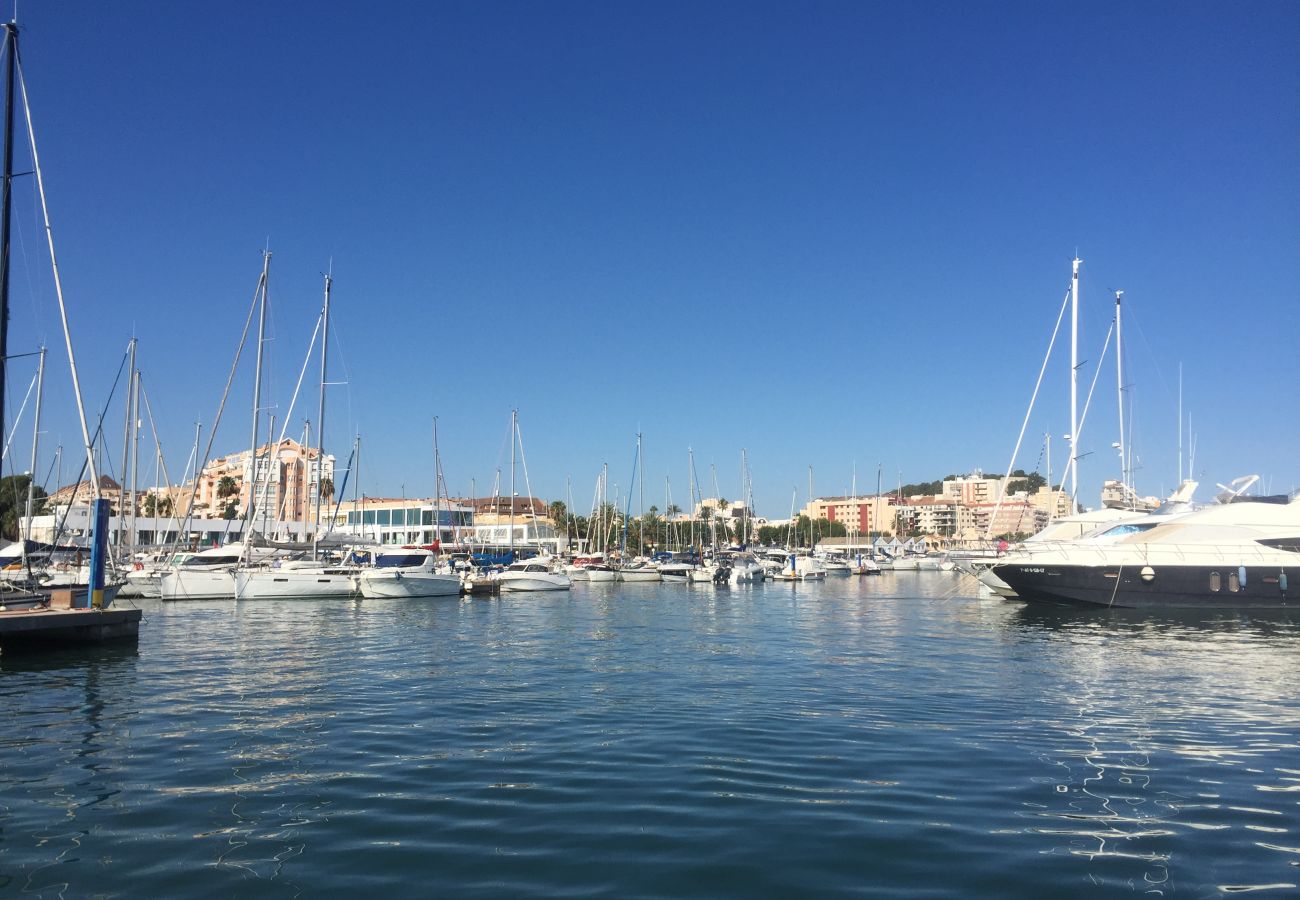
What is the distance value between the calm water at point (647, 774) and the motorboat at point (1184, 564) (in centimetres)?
1616

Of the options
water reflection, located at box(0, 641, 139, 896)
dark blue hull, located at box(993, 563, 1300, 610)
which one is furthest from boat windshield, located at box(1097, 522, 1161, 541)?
water reflection, located at box(0, 641, 139, 896)

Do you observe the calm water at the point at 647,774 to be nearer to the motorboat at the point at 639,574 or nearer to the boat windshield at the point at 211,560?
the boat windshield at the point at 211,560

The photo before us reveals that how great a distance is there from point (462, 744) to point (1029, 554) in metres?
36.3

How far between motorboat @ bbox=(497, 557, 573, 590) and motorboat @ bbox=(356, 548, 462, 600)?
4.54 meters

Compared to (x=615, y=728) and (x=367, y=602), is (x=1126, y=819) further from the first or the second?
(x=367, y=602)

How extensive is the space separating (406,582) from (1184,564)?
37883mm

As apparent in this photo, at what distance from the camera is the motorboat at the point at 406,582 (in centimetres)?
4928

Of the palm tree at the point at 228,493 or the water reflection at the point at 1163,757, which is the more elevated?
the palm tree at the point at 228,493

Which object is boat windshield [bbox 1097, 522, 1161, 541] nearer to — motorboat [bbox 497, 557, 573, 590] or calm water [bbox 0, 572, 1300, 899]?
calm water [bbox 0, 572, 1300, 899]

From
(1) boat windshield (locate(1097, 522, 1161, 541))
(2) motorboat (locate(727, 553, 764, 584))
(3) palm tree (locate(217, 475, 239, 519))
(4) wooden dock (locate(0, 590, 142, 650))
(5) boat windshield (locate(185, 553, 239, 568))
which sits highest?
(3) palm tree (locate(217, 475, 239, 519))

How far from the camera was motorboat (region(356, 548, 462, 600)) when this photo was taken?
49281mm

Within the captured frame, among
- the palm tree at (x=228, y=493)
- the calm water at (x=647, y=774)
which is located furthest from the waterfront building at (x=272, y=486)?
the calm water at (x=647, y=774)

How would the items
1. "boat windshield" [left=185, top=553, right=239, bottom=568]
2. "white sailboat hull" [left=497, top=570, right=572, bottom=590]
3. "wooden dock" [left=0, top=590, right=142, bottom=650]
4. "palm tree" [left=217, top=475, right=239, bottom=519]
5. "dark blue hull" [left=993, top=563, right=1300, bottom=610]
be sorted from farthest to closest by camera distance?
"palm tree" [left=217, top=475, right=239, bottom=519]
"white sailboat hull" [left=497, top=570, right=572, bottom=590]
"boat windshield" [left=185, top=553, right=239, bottom=568]
"dark blue hull" [left=993, top=563, right=1300, bottom=610]
"wooden dock" [left=0, top=590, right=142, bottom=650]

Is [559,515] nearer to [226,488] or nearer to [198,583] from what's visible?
[226,488]
